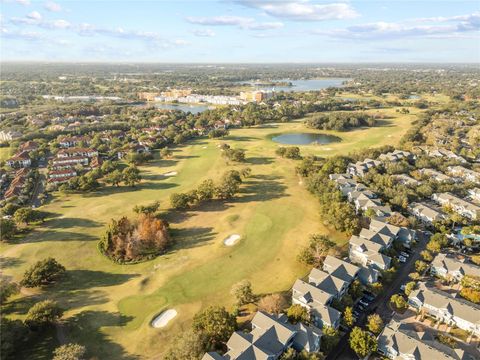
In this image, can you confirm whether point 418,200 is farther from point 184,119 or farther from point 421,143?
point 184,119

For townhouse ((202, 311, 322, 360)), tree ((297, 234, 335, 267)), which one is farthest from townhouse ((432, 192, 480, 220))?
townhouse ((202, 311, 322, 360))

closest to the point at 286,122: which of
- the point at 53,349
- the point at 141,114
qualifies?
the point at 141,114

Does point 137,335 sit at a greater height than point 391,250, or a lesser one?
lesser

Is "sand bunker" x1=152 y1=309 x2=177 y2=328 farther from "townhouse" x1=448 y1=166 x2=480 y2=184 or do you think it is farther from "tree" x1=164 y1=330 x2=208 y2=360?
"townhouse" x1=448 y1=166 x2=480 y2=184

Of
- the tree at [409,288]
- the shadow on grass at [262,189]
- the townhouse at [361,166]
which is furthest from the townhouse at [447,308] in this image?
the townhouse at [361,166]

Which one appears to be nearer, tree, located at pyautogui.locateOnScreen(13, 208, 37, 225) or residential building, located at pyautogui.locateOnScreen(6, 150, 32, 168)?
tree, located at pyautogui.locateOnScreen(13, 208, 37, 225)

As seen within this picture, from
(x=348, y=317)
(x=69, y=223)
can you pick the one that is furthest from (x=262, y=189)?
(x=69, y=223)

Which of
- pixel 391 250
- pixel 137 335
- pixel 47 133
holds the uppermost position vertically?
pixel 47 133
